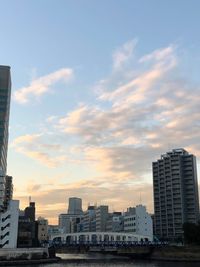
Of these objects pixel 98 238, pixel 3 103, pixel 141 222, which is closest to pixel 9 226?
pixel 3 103

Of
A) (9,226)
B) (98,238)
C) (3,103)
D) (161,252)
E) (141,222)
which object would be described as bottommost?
(161,252)

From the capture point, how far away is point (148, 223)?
192500mm

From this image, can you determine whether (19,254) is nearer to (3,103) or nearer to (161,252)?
(161,252)

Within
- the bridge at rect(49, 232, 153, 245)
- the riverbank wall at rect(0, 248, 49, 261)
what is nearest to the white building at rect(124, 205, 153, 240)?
the bridge at rect(49, 232, 153, 245)

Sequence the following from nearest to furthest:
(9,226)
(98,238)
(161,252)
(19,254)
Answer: (19,254) < (9,226) < (161,252) < (98,238)

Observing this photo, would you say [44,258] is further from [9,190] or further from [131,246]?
[9,190]

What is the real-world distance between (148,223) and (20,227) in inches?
2608

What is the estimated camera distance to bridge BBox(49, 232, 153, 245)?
160m

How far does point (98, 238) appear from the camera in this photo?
180m

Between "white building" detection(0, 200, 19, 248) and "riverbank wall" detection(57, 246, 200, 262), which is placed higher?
"white building" detection(0, 200, 19, 248)

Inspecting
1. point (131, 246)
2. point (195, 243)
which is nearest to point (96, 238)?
point (131, 246)

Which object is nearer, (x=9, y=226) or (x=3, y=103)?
(x=9, y=226)

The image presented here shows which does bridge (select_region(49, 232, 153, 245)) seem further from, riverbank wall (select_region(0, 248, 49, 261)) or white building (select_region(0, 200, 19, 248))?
white building (select_region(0, 200, 19, 248))

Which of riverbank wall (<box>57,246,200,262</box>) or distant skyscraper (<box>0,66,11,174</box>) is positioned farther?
distant skyscraper (<box>0,66,11,174</box>)
